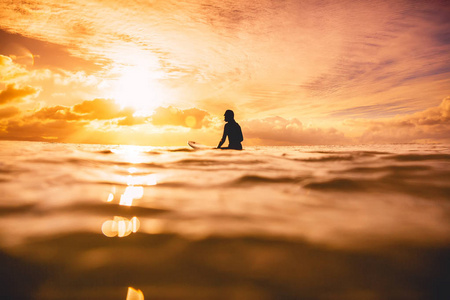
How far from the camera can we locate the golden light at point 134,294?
99 cm

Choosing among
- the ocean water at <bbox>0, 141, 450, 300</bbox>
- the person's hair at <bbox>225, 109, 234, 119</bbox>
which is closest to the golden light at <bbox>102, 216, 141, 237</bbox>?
the ocean water at <bbox>0, 141, 450, 300</bbox>

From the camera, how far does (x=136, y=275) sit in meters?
1.12

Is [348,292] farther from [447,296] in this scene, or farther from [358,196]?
[358,196]

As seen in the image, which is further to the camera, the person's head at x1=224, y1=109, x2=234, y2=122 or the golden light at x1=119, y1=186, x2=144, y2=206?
the person's head at x1=224, y1=109, x2=234, y2=122

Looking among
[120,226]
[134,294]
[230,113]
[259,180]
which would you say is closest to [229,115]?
[230,113]

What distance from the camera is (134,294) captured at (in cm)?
100

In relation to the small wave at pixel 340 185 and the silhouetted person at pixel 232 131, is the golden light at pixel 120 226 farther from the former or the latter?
the silhouetted person at pixel 232 131

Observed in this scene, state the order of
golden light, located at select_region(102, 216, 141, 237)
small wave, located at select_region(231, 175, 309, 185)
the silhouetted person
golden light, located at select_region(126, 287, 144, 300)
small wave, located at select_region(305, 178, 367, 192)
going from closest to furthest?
golden light, located at select_region(126, 287, 144, 300) < golden light, located at select_region(102, 216, 141, 237) < small wave, located at select_region(305, 178, 367, 192) < small wave, located at select_region(231, 175, 309, 185) < the silhouetted person

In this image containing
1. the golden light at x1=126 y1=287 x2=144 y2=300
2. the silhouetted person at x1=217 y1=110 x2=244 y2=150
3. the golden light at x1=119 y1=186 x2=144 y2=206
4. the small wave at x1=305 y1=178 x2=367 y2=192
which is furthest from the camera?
the silhouetted person at x1=217 y1=110 x2=244 y2=150

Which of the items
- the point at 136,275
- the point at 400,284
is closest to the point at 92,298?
the point at 136,275

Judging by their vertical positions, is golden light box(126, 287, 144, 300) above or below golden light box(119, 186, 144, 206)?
below

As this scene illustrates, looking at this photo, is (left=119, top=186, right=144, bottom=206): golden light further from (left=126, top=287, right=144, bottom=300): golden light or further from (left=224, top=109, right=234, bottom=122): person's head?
(left=224, top=109, right=234, bottom=122): person's head

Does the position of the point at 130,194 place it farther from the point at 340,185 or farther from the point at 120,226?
the point at 340,185

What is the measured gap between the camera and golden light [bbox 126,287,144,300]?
99 centimetres
